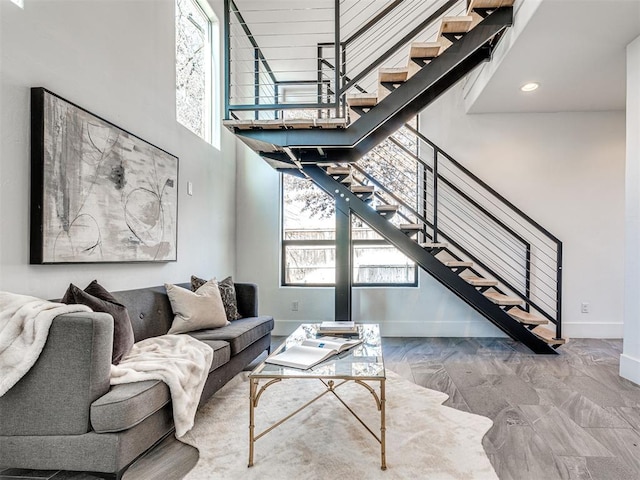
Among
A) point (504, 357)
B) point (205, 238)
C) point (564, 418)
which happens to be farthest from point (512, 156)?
point (205, 238)

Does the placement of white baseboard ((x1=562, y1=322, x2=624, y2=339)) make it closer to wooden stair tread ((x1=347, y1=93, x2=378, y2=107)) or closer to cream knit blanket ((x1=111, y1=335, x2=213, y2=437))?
wooden stair tread ((x1=347, y1=93, x2=378, y2=107))

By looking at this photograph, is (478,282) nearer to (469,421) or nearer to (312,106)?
(469,421)

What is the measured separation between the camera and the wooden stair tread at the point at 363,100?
11.4 feet

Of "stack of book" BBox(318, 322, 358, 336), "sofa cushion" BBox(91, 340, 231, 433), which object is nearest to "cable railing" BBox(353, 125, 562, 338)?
"stack of book" BBox(318, 322, 358, 336)

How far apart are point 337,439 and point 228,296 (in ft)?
5.95

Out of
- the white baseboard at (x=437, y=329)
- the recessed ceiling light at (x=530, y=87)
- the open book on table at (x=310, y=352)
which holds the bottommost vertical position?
the white baseboard at (x=437, y=329)

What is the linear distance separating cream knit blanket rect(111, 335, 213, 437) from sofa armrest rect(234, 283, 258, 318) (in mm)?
1295

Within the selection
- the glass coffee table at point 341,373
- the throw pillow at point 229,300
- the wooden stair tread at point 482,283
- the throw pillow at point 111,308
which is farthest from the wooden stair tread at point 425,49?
the throw pillow at point 111,308

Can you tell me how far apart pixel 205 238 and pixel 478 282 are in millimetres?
2975

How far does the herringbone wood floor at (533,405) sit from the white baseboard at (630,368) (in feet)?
0.21

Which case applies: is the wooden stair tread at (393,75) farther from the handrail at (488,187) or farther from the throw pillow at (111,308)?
the throw pillow at (111,308)

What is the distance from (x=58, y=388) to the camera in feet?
5.40

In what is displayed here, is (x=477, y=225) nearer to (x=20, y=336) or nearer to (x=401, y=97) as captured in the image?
(x=401, y=97)

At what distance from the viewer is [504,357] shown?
4070 millimetres
